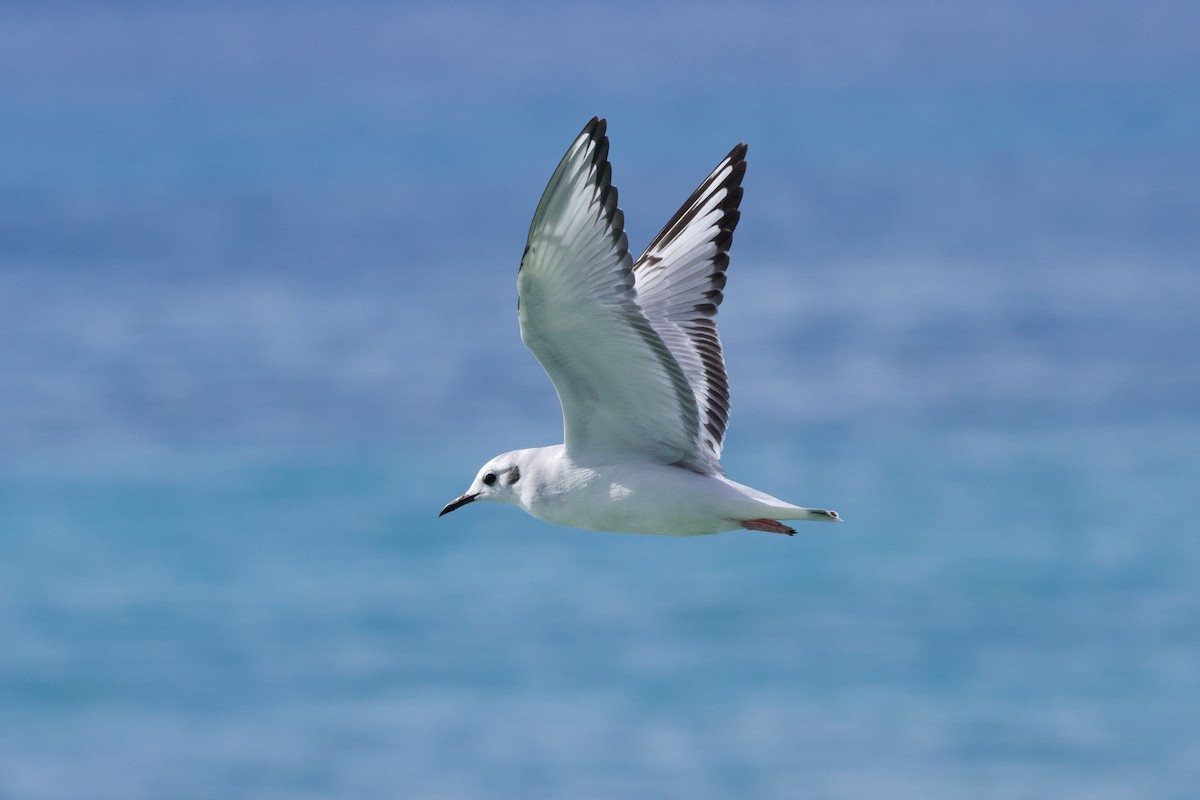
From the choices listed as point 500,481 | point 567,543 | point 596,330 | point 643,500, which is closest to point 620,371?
point 596,330

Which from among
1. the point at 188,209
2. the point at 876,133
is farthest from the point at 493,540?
the point at 876,133

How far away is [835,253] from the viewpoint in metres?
25.8

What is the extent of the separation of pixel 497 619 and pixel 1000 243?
43.9ft

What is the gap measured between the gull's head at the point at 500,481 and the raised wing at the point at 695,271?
2.38ft

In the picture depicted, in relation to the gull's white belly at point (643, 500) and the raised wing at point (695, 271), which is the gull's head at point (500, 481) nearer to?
the gull's white belly at point (643, 500)

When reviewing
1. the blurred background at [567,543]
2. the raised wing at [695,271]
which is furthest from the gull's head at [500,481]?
the blurred background at [567,543]

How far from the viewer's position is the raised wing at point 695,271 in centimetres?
677

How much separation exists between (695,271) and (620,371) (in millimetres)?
960

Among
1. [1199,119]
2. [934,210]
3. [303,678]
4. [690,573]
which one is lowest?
[303,678]

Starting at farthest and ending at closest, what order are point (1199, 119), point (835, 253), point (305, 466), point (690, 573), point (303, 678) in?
1. point (1199, 119)
2. point (835, 253)
3. point (305, 466)
4. point (690, 573)
5. point (303, 678)

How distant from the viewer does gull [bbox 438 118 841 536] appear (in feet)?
18.4

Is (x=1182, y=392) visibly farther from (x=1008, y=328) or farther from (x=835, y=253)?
(x=835, y=253)

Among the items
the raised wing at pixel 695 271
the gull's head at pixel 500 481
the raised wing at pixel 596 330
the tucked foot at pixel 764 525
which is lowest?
the tucked foot at pixel 764 525

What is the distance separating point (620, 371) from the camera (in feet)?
19.7
